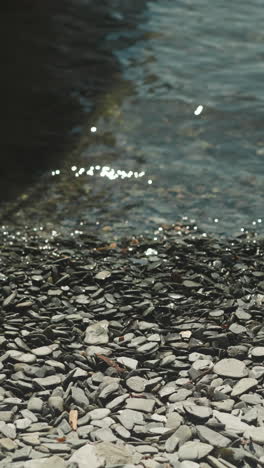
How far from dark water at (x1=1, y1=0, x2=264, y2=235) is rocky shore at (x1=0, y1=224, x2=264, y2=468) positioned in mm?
875

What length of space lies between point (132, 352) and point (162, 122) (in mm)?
6110

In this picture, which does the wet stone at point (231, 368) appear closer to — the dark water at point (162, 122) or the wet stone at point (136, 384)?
the wet stone at point (136, 384)

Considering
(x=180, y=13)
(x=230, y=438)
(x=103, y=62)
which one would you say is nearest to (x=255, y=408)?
(x=230, y=438)

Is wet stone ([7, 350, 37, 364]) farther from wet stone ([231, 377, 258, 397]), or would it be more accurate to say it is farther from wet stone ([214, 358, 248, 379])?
wet stone ([231, 377, 258, 397])

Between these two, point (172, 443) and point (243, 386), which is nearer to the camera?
point (172, 443)

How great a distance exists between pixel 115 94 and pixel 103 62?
1.39m

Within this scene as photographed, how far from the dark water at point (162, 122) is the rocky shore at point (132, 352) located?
87 cm

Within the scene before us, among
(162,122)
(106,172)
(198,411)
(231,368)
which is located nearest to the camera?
(198,411)

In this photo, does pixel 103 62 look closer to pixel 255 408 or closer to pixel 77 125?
pixel 77 125

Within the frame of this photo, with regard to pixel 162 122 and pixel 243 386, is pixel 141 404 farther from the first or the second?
pixel 162 122

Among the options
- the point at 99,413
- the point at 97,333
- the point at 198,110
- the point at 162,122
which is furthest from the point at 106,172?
the point at 99,413

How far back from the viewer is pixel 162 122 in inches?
463

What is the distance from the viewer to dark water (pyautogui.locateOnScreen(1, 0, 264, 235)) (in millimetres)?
9492

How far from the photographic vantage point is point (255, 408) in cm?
545
